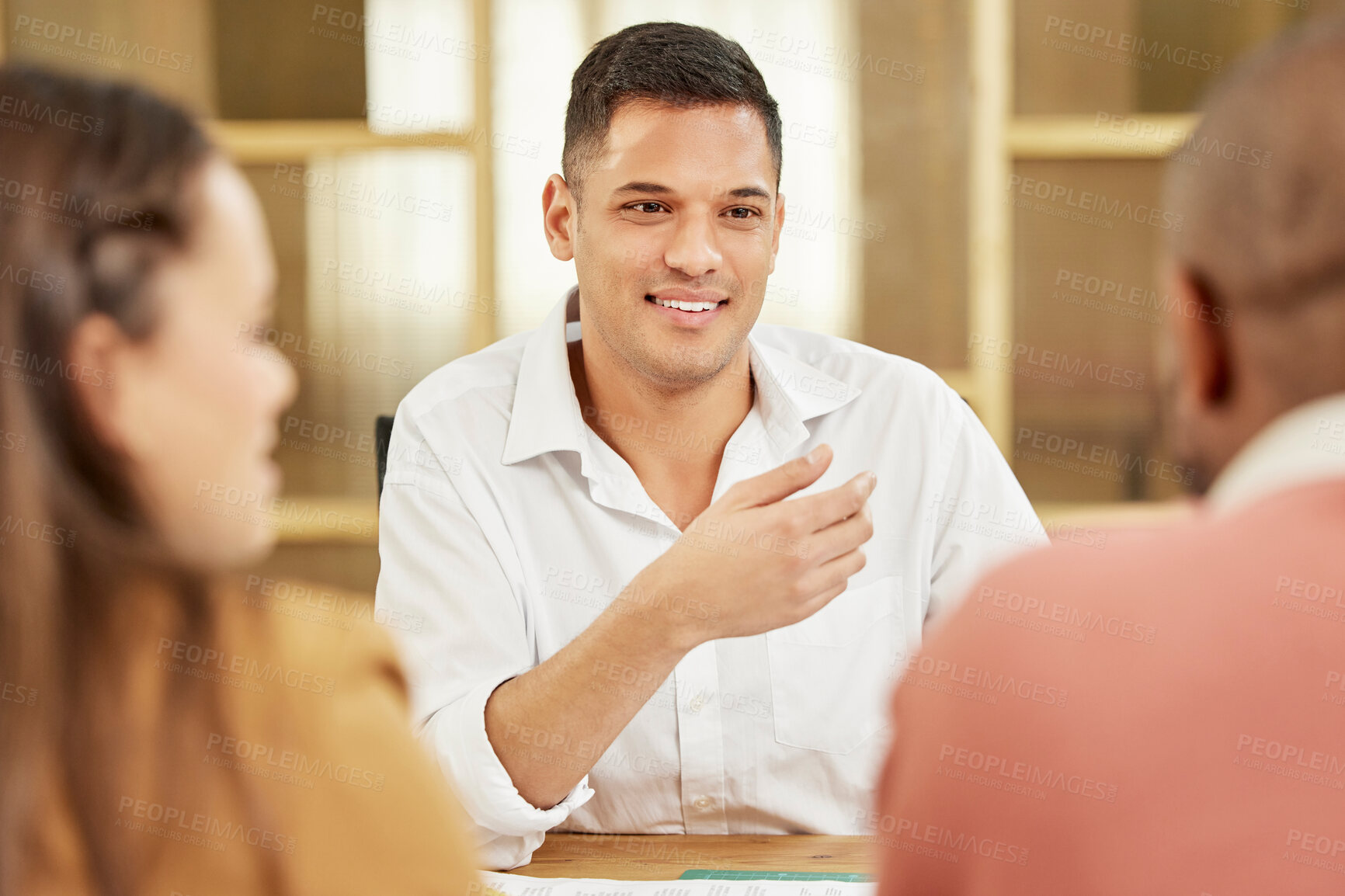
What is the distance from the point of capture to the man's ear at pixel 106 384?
1.38ft

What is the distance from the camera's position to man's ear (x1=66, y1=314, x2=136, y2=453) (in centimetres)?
42

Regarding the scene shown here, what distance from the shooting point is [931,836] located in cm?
49

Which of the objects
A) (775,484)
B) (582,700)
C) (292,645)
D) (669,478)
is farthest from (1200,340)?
(669,478)

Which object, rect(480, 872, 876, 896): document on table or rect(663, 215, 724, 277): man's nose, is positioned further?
rect(663, 215, 724, 277): man's nose

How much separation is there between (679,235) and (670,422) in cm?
26

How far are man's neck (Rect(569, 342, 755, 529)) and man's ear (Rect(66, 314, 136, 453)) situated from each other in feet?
3.49

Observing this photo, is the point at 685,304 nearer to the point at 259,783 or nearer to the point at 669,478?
the point at 669,478

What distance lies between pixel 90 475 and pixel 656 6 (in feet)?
7.72

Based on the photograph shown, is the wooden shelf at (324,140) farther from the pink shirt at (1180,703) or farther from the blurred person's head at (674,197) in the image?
the pink shirt at (1180,703)

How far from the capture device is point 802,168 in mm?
2494

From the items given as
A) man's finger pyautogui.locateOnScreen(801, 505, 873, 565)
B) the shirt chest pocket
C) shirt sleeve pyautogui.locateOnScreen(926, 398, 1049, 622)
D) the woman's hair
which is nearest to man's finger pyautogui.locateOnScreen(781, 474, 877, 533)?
man's finger pyautogui.locateOnScreen(801, 505, 873, 565)

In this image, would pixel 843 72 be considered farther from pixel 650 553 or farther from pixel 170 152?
pixel 170 152

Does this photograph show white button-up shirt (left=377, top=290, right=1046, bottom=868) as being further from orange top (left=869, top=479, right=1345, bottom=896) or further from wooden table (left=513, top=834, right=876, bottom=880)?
orange top (left=869, top=479, right=1345, bottom=896)

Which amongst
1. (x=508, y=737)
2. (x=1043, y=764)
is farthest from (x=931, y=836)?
(x=508, y=737)
